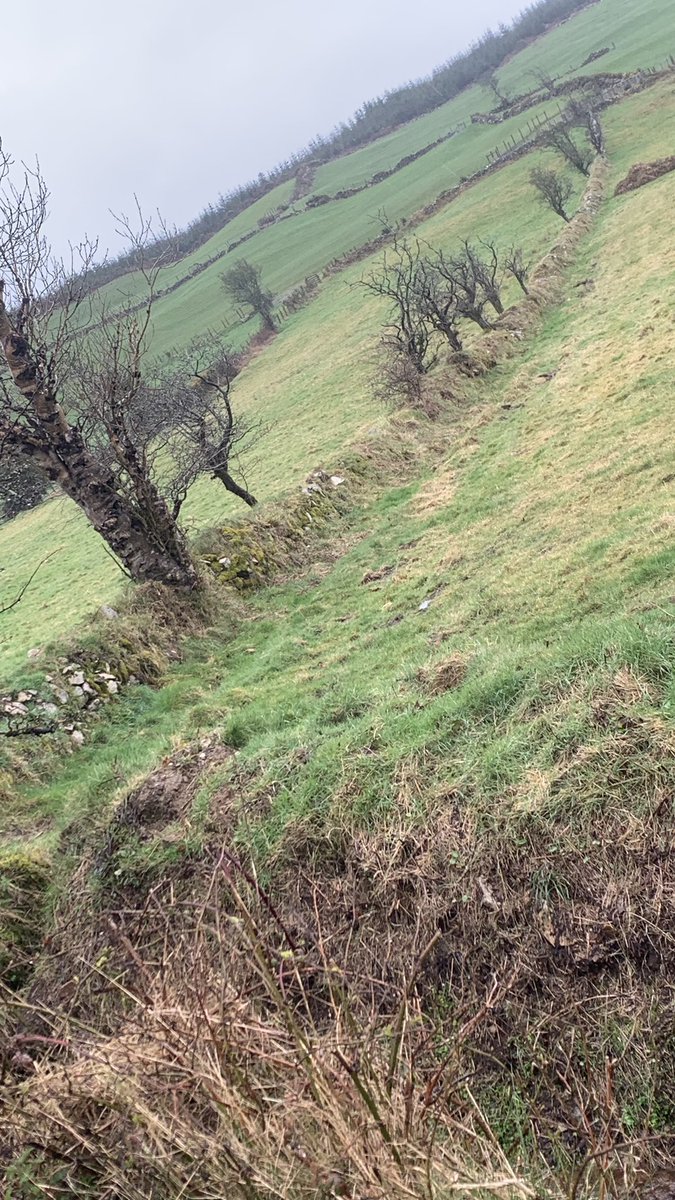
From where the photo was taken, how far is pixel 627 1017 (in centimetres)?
356

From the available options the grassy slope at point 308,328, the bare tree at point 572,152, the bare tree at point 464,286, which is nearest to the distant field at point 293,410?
the grassy slope at point 308,328

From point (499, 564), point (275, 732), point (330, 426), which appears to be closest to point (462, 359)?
point (330, 426)

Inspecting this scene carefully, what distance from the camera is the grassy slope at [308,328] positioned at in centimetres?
2264

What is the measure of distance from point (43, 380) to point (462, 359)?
1494 cm

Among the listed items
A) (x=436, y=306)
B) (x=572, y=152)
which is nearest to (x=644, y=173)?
(x=572, y=152)

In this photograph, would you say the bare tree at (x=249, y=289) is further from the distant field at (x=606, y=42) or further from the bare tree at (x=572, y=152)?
the distant field at (x=606, y=42)

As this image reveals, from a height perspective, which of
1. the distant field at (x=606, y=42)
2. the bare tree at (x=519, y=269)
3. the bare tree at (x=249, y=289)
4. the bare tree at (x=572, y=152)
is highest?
the distant field at (x=606, y=42)

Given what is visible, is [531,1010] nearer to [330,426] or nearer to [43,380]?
[43,380]

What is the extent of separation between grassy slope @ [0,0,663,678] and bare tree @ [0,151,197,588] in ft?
9.01

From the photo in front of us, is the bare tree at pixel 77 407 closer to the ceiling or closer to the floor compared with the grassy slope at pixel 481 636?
closer to the ceiling

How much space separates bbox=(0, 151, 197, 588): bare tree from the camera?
11.6 m

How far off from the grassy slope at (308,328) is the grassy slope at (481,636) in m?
4.45

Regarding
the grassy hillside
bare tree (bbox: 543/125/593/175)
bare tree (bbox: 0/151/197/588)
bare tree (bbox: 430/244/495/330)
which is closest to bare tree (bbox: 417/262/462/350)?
bare tree (bbox: 430/244/495/330)

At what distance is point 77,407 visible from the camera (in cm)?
1302
